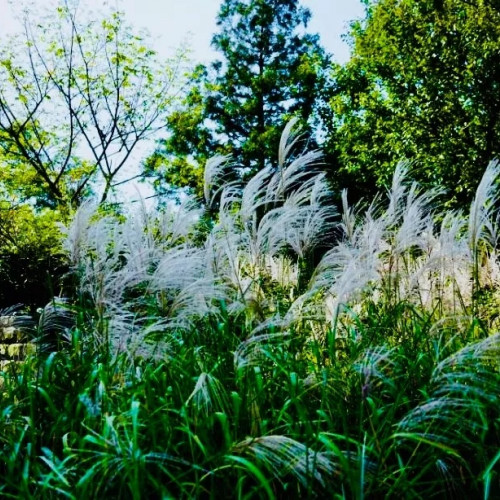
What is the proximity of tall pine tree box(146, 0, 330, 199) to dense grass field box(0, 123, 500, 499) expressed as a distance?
16.6 m

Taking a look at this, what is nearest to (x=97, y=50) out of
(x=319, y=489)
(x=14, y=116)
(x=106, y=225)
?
(x=14, y=116)

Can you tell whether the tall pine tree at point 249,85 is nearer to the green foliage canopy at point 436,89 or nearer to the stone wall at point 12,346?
the green foliage canopy at point 436,89

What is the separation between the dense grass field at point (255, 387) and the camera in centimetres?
196

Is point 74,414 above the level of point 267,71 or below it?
below

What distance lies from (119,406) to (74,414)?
214 millimetres

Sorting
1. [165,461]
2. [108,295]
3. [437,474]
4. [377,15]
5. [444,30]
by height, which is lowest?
[437,474]

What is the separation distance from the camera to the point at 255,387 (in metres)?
2.43

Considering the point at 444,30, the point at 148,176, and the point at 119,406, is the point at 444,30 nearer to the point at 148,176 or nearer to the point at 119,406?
the point at 148,176

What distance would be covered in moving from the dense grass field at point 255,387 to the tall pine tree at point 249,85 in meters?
16.6

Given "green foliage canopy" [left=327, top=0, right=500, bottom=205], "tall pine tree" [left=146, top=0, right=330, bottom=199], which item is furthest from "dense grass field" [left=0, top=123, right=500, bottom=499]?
"tall pine tree" [left=146, top=0, right=330, bottom=199]

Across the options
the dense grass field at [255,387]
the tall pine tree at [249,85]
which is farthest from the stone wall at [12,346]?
the tall pine tree at [249,85]

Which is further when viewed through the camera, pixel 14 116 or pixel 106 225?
pixel 14 116

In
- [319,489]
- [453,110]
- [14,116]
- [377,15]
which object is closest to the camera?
[319,489]

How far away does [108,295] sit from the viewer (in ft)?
9.74
